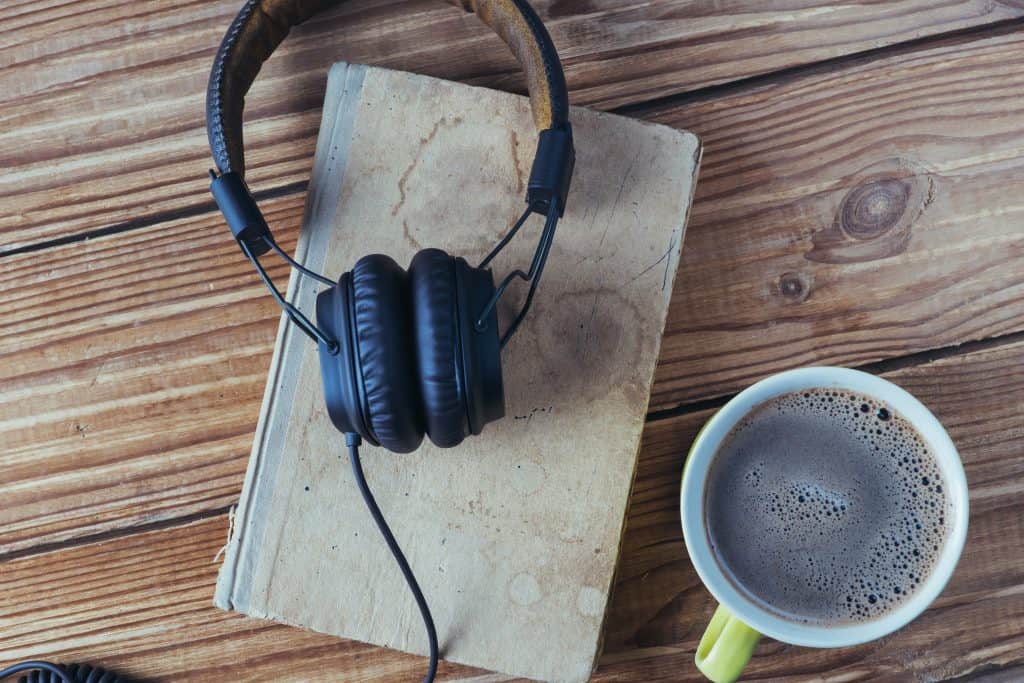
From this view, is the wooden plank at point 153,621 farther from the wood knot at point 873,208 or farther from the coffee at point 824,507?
the wood knot at point 873,208

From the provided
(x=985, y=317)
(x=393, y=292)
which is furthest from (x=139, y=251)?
(x=985, y=317)

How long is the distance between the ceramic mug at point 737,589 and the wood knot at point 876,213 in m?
0.14

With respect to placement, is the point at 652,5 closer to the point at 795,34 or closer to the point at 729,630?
the point at 795,34

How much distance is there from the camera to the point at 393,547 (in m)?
0.57

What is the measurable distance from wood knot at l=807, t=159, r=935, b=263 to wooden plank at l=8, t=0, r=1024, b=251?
10cm

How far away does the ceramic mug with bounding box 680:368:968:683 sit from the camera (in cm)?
54

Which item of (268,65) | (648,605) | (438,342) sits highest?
(268,65)

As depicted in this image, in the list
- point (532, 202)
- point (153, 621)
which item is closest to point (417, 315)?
point (532, 202)

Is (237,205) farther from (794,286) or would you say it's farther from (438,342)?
(794,286)

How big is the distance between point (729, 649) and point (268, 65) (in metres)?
0.56

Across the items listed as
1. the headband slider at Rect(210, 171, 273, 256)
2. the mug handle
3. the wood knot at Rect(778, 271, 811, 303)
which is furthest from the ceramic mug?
the headband slider at Rect(210, 171, 273, 256)

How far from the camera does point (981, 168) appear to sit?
66cm

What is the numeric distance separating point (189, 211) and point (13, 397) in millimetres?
202

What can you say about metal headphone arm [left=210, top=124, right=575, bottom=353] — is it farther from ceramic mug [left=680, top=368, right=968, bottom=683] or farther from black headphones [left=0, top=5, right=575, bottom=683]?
ceramic mug [left=680, top=368, right=968, bottom=683]
